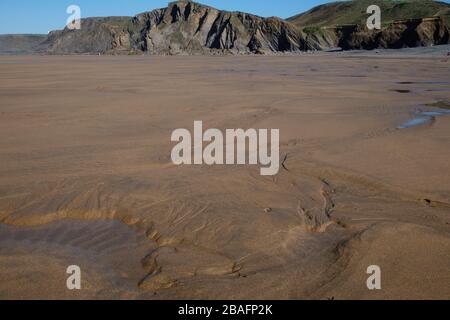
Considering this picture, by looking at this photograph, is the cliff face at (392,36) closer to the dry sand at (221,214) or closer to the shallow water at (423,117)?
the shallow water at (423,117)

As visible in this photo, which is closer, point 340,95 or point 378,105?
point 378,105

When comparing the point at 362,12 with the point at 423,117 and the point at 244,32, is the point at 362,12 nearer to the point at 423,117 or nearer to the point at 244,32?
the point at 244,32

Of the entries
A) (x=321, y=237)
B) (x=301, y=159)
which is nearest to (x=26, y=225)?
(x=321, y=237)

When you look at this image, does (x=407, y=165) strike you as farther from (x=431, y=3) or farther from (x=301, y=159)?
(x=431, y=3)

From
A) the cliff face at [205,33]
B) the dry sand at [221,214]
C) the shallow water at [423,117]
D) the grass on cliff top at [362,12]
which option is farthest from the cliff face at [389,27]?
the dry sand at [221,214]

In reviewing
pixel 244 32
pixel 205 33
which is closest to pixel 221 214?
pixel 244 32

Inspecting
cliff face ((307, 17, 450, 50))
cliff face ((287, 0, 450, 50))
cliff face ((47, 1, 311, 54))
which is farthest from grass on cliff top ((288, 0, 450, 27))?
cliff face ((47, 1, 311, 54))
